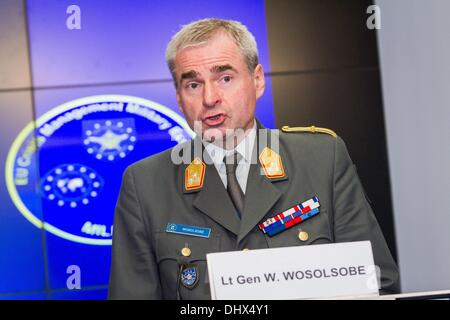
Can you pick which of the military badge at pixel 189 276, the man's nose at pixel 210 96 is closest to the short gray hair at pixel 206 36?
the man's nose at pixel 210 96

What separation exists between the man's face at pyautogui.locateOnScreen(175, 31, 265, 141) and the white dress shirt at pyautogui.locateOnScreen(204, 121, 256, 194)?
5cm

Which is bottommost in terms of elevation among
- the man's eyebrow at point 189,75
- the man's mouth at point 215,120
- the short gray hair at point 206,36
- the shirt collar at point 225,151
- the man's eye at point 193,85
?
the shirt collar at point 225,151

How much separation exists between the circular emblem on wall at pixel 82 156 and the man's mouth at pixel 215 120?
105 centimetres

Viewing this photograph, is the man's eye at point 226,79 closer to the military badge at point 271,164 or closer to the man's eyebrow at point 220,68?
the man's eyebrow at point 220,68

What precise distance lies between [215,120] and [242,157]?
185 mm

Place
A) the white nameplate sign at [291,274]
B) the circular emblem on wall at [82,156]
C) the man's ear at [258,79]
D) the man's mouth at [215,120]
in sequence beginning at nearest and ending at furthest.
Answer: the white nameplate sign at [291,274]
the man's mouth at [215,120]
the man's ear at [258,79]
the circular emblem on wall at [82,156]

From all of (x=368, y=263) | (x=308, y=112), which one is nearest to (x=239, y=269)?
(x=368, y=263)

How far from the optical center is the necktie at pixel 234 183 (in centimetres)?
227

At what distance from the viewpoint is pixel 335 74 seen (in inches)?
143

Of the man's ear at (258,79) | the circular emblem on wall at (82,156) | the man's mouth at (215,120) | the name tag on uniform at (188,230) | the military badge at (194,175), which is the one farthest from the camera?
the circular emblem on wall at (82,156)

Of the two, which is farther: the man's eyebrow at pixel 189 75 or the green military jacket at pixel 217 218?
the man's eyebrow at pixel 189 75

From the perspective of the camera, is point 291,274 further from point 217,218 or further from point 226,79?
point 226,79

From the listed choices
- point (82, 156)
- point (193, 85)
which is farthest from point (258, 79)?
point (82, 156)

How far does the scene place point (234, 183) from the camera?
232 cm
